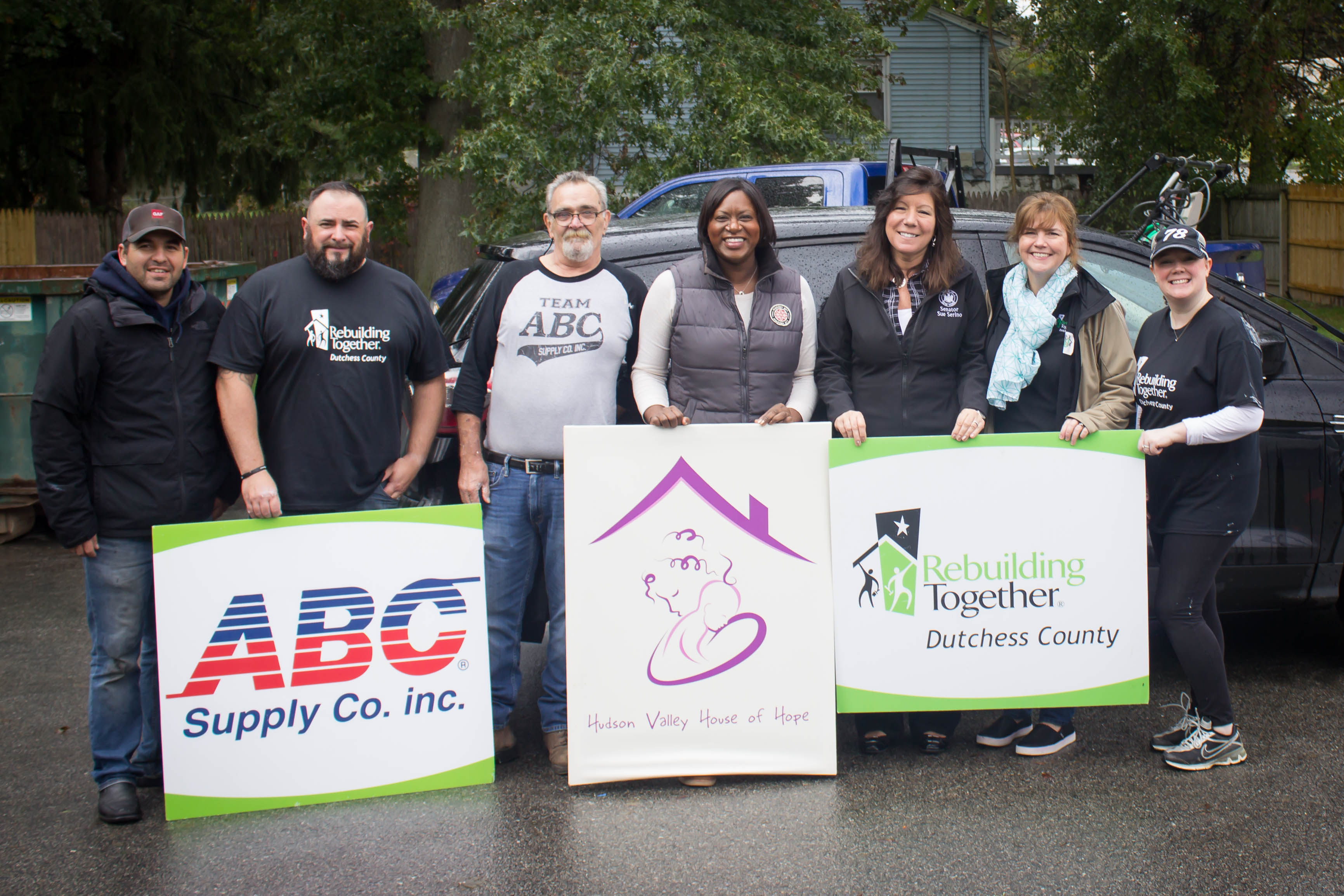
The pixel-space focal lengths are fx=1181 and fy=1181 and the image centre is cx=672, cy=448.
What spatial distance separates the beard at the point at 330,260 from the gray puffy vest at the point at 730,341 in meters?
1.04

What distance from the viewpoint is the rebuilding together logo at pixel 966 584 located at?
3.99 m

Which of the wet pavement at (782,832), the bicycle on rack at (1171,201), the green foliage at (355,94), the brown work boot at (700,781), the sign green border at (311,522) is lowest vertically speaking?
the wet pavement at (782,832)

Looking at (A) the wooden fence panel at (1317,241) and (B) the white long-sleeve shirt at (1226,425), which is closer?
(B) the white long-sleeve shirt at (1226,425)

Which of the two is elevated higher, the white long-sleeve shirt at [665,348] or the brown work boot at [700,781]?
the white long-sleeve shirt at [665,348]

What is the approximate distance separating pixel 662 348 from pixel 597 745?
4.39ft

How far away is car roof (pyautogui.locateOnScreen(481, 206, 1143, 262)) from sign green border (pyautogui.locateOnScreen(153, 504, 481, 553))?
117cm

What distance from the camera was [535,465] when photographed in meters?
3.95

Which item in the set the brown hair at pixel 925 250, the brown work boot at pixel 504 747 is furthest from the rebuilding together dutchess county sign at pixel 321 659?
the brown hair at pixel 925 250

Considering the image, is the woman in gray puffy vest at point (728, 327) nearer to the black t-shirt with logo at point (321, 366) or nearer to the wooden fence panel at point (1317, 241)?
the black t-shirt with logo at point (321, 366)

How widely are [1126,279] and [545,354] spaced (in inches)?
94.0

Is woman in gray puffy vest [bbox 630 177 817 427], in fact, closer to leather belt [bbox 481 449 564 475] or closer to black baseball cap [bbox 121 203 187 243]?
leather belt [bbox 481 449 564 475]

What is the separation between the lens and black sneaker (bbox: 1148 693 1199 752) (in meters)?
4.10

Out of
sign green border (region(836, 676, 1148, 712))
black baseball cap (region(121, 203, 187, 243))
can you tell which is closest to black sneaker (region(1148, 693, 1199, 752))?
sign green border (region(836, 676, 1148, 712))

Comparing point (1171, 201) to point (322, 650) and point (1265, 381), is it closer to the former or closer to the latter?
point (1265, 381)
